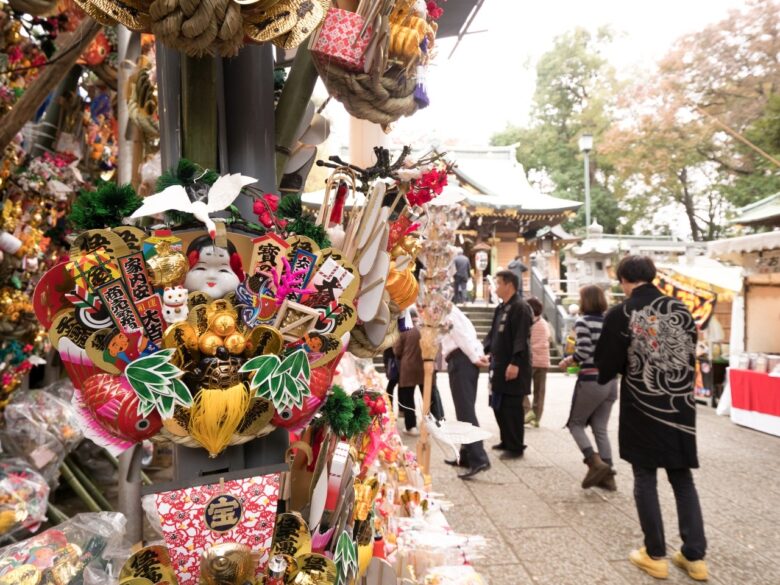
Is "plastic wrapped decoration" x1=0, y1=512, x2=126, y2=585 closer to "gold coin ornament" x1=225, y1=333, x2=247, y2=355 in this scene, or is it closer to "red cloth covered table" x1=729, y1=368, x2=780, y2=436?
"gold coin ornament" x1=225, y1=333, x2=247, y2=355

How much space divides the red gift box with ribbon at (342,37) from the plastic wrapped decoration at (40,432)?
10.4 ft

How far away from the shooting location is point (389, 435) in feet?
8.89

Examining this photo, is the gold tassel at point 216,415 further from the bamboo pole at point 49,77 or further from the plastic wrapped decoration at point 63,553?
the bamboo pole at point 49,77

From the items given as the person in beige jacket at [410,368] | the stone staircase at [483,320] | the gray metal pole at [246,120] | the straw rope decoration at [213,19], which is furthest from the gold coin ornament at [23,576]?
the stone staircase at [483,320]

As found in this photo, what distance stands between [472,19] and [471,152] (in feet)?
69.7

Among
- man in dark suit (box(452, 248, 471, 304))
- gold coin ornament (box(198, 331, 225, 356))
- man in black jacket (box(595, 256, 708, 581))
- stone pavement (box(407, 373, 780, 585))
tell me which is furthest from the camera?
man in dark suit (box(452, 248, 471, 304))

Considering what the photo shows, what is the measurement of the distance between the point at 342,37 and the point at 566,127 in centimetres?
3018

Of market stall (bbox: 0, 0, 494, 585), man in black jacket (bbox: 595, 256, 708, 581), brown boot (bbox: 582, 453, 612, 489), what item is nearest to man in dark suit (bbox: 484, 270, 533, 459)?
brown boot (bbox: 582, 453, 612, 489)

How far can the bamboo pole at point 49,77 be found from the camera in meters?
1.89

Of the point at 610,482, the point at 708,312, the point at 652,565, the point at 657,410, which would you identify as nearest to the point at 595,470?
the point at 610,482

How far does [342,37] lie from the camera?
3.91ft

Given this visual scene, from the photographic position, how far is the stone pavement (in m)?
2.97

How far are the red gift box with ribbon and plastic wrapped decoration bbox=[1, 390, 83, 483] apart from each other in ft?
10.4

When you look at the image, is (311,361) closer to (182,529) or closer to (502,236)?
(182,529)
